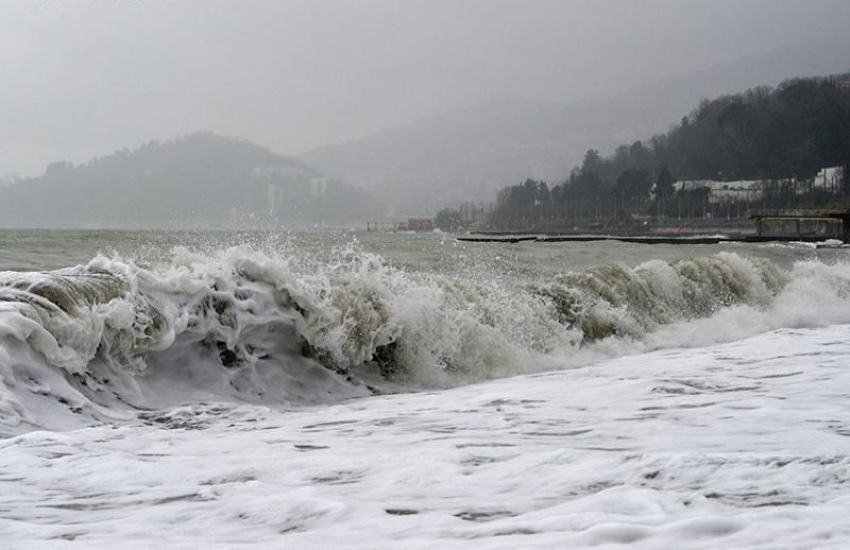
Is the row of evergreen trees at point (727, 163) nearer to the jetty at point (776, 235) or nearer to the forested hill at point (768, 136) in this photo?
the forested hill at point (768, 136)

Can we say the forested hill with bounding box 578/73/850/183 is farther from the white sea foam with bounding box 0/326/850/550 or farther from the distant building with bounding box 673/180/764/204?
the white sea foam with bounding box 0/326/850/550

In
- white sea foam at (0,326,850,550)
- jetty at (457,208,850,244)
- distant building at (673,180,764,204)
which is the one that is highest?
distant building at (673,180,764,204)

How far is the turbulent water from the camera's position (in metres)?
3.79

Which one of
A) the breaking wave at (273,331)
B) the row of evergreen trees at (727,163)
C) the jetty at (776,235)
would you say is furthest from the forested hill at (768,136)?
the breaking wave at (273,331)

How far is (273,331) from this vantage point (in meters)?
9.03

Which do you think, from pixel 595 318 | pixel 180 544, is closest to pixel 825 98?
pixel 595 318

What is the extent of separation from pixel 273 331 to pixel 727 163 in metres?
171

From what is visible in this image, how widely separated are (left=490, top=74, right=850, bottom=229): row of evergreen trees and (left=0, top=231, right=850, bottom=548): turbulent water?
13666cm

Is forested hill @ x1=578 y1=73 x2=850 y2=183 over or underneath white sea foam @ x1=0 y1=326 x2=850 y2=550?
over

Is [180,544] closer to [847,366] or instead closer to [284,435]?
[284,435]

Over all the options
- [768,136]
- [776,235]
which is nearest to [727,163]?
[768,136]

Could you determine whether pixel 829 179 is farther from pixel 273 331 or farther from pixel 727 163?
pixel 273 331

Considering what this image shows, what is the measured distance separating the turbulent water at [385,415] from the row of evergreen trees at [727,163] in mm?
136661

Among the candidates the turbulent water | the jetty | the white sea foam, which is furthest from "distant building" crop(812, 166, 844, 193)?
the white sea foam
